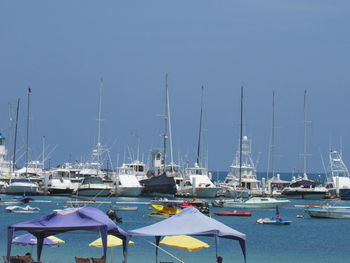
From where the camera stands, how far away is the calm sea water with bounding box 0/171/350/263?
42375 mm

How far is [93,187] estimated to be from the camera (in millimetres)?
103812

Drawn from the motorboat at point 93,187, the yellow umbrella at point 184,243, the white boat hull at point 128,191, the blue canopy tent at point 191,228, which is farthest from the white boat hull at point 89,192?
the blue canopy tent at point 191,228

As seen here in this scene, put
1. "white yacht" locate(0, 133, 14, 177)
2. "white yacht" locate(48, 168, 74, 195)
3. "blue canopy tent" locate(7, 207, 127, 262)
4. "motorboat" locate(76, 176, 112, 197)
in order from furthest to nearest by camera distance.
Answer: "white yacht" locate(0, 133, 14, 177) → "white yacht" locate(48, 168, 74, 195) → "motorboat" locate(76, 176, 112, 197) → "blue canopy tent" locate(7, 207, 127, 262)

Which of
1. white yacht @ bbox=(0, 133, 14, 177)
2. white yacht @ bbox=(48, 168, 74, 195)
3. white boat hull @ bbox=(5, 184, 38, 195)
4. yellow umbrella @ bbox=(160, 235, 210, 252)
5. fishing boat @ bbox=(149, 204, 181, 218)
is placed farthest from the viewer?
white yacht @ bbox=(0, 133, 14, 177)

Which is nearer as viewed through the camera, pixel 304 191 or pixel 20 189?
pixel 20 189

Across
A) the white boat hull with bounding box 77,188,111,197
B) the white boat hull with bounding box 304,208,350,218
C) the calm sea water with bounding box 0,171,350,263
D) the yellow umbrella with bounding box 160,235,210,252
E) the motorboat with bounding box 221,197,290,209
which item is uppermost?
the white boat hull with bounding box 77,188,111,197

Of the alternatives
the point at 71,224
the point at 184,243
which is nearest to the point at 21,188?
the point at 184,243

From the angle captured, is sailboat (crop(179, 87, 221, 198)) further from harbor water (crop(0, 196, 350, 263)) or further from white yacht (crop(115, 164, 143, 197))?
harbor water (crop(0, 196, 350, 263))

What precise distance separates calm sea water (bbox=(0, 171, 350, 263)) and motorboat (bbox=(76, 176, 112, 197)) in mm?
25414

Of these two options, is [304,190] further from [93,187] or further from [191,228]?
[191,228]

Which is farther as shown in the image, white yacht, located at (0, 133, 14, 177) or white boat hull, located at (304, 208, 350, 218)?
A: white yacht, located at (0, 133, 14, 177)

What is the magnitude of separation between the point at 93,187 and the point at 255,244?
5474 centimetres

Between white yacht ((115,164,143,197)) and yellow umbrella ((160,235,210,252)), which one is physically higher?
white yacht ((115,164,143,197))

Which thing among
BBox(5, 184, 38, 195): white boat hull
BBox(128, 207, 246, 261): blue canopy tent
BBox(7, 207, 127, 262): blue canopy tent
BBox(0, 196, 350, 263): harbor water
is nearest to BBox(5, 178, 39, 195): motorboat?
BBox(5, 184, 38, 195): white boat hull
